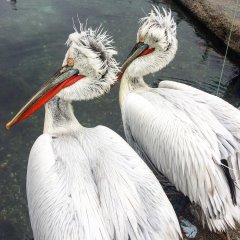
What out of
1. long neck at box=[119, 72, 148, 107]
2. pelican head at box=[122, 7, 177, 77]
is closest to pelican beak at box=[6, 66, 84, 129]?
long neck at box=[119, 72, 148, 107]

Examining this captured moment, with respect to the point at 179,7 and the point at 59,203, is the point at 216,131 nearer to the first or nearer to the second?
the point at 59,203

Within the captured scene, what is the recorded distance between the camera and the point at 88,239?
2387 mm

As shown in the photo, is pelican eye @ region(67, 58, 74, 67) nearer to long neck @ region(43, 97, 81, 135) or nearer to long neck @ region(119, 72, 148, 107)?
long neck @ region(43, 97, 81, 135)

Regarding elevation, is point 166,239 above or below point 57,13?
above

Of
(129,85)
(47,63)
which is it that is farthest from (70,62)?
(47,63)

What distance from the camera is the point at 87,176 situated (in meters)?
2.83

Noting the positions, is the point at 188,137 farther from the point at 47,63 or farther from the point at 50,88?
the point at 47,63

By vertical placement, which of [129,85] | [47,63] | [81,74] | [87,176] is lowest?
[47,63]

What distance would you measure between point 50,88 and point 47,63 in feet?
8.72

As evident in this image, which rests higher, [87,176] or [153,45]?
[153,45]

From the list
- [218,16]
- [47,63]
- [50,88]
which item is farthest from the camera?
[218,16]

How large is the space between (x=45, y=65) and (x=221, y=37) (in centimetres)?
331

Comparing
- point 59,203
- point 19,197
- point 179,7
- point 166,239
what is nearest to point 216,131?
point 166,239

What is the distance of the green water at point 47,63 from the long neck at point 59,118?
43.9 inches
